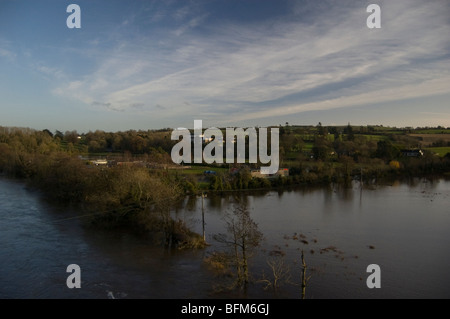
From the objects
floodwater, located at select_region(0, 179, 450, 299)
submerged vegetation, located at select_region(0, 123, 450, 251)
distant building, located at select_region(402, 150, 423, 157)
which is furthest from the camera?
Answer: distant building, located at select_region(402, 150, 423, 157)

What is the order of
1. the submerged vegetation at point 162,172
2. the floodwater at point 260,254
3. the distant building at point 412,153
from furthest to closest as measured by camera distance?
the distant building at point 412,153 < the submerged vegetation at point 162,172 < the floodwater at point 260,254

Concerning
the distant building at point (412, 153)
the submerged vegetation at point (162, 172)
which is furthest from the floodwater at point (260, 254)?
the distant building at point (412, 153)

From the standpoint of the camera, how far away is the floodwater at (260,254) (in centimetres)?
907

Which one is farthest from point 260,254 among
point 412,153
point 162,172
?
point 412,153

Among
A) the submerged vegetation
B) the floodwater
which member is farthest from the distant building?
the floodwater

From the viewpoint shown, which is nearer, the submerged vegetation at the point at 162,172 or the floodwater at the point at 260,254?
the floodwater at the point at 260,254

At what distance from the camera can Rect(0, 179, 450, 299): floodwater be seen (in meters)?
9.07

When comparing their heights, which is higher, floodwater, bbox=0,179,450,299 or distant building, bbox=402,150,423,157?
distant building, bbox=402,150,423,157

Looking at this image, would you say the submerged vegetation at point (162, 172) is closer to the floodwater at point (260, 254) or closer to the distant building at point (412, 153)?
the distant building at point (412, 153)

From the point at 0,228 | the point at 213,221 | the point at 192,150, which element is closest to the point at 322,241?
the point at 213,221

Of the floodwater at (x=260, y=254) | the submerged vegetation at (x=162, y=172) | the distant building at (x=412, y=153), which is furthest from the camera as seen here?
the distant building at (x=412, y=153)

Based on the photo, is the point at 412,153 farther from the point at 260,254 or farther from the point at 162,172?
the point at 260,254

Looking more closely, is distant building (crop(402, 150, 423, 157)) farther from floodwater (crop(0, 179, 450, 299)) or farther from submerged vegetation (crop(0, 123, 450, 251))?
floodwater (crop(0, 179, 450, 299))

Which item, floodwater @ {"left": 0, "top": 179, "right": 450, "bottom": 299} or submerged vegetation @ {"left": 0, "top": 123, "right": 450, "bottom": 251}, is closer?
floodwater @ {"left": 0, "top": 179, "right": 450, "bottom": 299}
